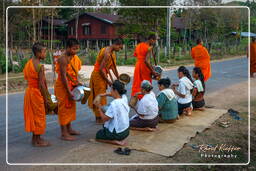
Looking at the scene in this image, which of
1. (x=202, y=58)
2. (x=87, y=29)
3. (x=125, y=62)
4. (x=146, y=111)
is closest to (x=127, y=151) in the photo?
(x=146, y=111)

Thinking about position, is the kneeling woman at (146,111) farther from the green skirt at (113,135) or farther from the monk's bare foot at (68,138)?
the monk's bare foot at (68,138)

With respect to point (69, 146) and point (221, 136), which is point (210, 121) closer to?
point (221, 136)

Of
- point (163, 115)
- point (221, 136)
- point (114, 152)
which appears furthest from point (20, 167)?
point (221, 136)

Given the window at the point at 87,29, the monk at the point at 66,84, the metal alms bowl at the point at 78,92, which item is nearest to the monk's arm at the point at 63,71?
the monk at the point at 66,84

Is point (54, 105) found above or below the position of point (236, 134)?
above

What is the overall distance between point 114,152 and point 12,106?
4.24m

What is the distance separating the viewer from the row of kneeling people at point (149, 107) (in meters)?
4.52

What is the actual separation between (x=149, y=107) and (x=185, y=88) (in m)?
1.39

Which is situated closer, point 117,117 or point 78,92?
point 117,117

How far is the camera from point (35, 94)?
4.46 m

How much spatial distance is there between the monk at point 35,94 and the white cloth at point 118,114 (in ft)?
3.19

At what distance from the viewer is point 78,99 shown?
16.0 feet

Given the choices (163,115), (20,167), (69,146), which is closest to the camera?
(20,167)

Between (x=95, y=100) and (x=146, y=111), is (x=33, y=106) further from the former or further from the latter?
(x=146, y=111)
